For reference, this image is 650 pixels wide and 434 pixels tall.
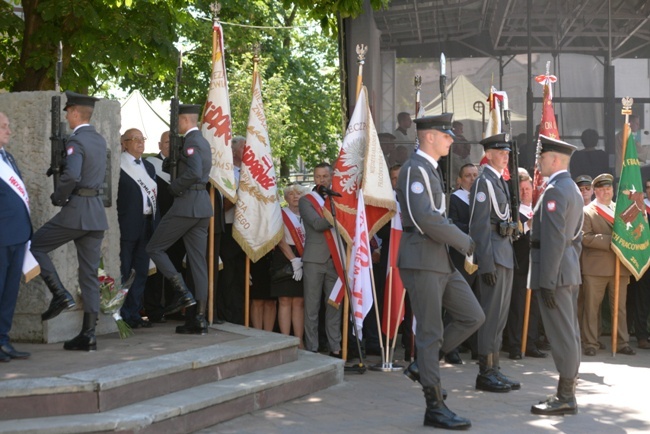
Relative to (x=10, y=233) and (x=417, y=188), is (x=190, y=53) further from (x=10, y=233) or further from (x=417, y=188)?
A: (x=417, y=188)

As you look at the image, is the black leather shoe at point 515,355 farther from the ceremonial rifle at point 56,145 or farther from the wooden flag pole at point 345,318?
the ceremonial rifle at point 56,145

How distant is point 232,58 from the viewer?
28391 mm

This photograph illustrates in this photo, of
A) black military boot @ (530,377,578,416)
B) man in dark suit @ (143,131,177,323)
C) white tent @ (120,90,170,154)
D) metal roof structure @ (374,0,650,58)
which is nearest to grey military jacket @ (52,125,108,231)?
man in dark suit @ (143,131,177,323)

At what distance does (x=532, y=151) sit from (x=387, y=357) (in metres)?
4.72

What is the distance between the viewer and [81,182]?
28.4 feet

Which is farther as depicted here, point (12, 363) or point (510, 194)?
point (510, 194)

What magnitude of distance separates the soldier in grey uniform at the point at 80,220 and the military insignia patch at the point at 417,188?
2.55m

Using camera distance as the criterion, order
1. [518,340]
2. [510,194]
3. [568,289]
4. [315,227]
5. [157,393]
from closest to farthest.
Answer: [157,393] < [568,289] < [510,194] < [315,227] < [518,340]

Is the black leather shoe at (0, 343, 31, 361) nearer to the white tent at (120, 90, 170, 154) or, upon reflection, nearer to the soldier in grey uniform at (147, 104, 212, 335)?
the soldier in grey uniform at (147, 104, 212, 335)

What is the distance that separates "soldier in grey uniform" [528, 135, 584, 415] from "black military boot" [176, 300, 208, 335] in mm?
3015

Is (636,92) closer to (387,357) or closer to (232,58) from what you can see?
(387,357)

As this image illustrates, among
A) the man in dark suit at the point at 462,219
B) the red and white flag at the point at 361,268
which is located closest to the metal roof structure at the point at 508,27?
the man in dark suit at the point at 462,219

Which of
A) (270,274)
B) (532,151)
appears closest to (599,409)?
(270,274)

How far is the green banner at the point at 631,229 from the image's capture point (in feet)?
40.3
